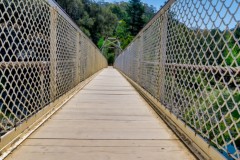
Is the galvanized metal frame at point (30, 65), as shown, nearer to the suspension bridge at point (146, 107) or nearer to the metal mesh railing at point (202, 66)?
the suspension bridge at point (146, 107)

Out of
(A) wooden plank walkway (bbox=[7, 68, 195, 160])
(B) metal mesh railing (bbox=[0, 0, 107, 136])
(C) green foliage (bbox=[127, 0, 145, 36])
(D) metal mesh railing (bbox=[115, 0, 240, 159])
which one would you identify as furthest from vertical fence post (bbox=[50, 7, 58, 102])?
(C) green foliage (bbox=[127, 0, 145, 36])

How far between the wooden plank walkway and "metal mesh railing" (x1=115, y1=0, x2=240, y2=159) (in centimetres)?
23

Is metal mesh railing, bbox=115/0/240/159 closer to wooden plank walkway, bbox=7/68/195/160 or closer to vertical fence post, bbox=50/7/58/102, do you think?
wooden plank walkway, bbox=7/68/195/160

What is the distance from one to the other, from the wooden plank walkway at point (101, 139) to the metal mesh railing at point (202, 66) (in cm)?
23

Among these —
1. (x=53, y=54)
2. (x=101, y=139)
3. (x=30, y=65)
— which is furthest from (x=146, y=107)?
(x=30, y=65)

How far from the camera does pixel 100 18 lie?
138 ft

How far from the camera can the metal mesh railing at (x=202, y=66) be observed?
4.18 ft

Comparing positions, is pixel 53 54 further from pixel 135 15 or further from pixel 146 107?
pixel 135 15

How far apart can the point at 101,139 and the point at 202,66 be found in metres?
0.81

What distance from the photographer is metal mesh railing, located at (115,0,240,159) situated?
50.2 inches

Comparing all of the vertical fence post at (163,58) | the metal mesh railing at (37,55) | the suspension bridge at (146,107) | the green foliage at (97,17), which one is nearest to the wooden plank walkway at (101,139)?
the suspension bridge at (146,107)

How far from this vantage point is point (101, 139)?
5.72ft

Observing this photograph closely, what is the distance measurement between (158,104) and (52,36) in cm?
135

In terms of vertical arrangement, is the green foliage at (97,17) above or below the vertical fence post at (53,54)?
above
